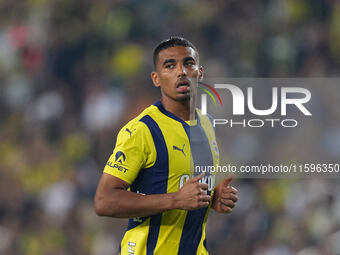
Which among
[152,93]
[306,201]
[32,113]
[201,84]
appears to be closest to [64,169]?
[32,113]

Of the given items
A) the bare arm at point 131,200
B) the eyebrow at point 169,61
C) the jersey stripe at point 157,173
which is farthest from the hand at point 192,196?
the eyebrow at point 169,61

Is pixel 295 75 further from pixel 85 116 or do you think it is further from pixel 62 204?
pixel 62 204

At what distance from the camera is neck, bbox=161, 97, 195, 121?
3.11 m

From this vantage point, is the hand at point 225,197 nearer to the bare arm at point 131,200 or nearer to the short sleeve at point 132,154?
the bare arm at point 131,200

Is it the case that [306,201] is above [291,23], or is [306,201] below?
below

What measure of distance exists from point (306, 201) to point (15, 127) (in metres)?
3.35

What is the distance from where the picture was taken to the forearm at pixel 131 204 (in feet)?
8.98

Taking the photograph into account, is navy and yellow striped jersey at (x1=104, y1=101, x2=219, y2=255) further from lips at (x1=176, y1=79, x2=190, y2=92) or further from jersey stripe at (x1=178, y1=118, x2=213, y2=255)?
lips at (x1=176, y1=79, x2=190, y2=92)

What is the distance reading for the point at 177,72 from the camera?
3066mm

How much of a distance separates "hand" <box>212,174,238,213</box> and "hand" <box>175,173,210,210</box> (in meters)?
0.36

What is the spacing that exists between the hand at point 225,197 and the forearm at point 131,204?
423 mm

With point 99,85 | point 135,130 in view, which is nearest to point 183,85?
point 135,130

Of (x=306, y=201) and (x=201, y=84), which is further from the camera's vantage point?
(x=306, y=201)

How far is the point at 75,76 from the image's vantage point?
6730mm
